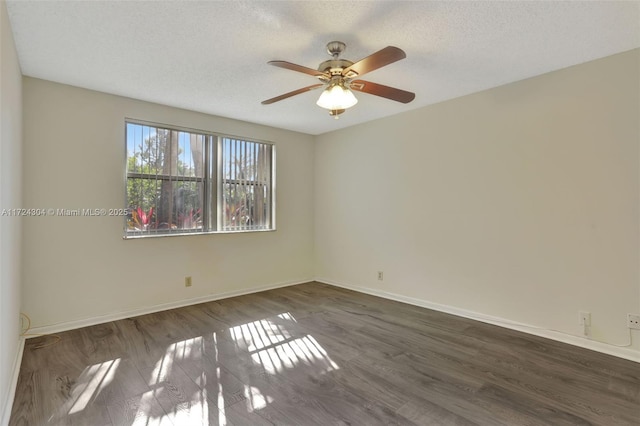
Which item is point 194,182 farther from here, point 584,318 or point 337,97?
point 584,318

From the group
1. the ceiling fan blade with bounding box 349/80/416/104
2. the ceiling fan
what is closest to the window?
the ceiling fan

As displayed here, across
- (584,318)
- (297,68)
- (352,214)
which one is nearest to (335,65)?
(297,68)

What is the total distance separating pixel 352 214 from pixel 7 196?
364cm

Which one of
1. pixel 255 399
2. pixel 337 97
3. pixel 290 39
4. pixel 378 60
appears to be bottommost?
pixel 255 399

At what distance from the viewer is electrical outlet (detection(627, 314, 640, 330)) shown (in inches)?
96.0

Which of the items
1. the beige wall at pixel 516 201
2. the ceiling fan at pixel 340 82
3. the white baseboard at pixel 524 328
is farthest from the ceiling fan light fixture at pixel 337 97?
the white baseboard at pixel 524 328

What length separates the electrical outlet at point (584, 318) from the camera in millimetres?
2658

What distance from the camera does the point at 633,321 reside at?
245 centimetres

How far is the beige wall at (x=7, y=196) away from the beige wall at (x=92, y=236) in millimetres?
577

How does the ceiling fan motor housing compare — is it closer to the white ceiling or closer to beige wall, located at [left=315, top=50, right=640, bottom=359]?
the white ceiling

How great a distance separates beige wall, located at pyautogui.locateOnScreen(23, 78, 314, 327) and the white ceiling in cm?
34

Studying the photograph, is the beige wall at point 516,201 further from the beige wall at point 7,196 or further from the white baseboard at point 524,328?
the beige wall at point 7,196

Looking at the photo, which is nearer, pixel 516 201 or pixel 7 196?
pixel 7 196

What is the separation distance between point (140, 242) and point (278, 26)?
2.75 metres
